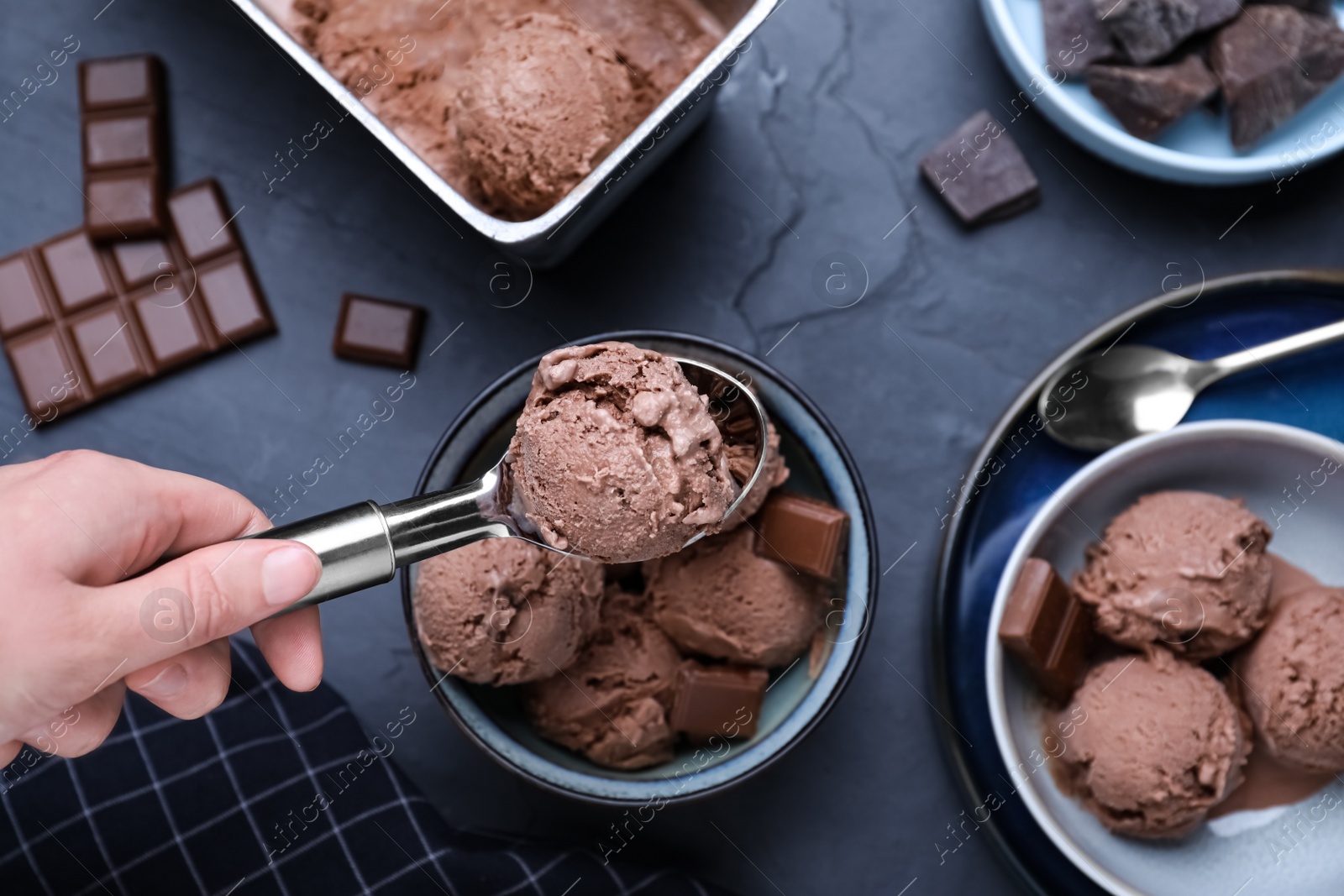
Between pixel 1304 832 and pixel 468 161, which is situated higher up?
pixel 468 161

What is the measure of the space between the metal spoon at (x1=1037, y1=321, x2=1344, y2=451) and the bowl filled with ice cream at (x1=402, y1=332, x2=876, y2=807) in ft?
1.71

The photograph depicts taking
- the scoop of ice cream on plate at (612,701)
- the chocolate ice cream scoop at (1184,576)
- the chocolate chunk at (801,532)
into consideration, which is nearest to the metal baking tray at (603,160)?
the chocolate chunk at (801,532)

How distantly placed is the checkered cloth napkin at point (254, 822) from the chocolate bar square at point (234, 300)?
0.64 m

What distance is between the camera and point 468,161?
180 cm

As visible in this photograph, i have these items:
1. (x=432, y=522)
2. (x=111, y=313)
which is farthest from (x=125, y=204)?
(x=432, y=522)

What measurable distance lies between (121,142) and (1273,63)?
230 centimetres

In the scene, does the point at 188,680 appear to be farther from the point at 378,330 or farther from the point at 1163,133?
the point at 1163,133

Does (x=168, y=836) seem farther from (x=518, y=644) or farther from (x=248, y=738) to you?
(x=518, y=644)

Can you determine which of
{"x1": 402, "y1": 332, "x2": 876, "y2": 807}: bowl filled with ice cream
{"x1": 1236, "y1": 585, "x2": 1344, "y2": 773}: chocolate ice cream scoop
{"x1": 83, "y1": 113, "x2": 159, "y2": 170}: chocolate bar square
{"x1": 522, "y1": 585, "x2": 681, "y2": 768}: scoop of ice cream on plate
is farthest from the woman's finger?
{"x1": 1236, "y1": 585, "x2": 1344, "y2": 773}: chocolate ice cream scoop

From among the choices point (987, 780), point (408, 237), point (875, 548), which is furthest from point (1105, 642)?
point (408, 237)

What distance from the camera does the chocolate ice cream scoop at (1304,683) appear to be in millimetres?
1686

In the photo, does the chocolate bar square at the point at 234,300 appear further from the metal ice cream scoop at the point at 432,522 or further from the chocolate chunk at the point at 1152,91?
the chocolate chunk at the point at 1152,91

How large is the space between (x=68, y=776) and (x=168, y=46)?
1.51 metres

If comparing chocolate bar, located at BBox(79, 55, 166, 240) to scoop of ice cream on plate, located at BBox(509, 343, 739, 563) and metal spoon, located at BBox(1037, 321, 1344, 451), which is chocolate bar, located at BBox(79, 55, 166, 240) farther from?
metal spoon, located at BBox(1037, 321, 1344, 451)
